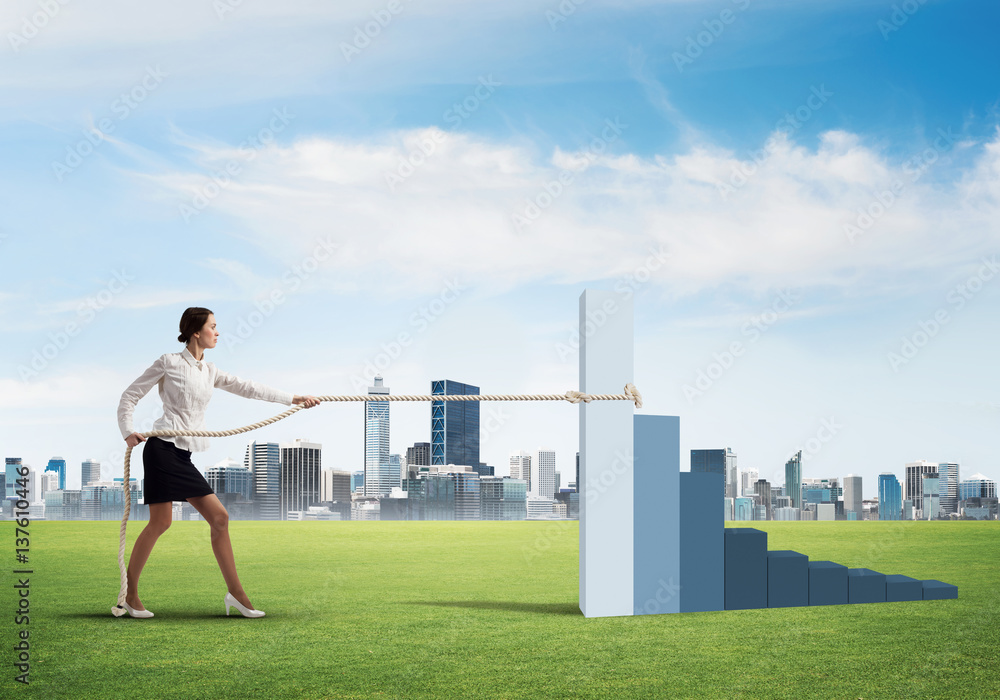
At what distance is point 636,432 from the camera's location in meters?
5.12

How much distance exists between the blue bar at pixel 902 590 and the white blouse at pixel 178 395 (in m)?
4.24

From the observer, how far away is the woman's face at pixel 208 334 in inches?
185

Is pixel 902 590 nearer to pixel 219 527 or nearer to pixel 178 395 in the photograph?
pixel 219 527

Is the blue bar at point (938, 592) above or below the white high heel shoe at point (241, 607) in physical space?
below

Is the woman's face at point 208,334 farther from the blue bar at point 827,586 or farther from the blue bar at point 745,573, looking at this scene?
the blue bar at point 827,586

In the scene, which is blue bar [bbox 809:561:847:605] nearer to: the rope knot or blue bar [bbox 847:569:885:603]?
blue bar [bbox 847:569:885:603]

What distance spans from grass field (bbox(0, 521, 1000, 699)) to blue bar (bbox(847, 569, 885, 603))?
17 cm

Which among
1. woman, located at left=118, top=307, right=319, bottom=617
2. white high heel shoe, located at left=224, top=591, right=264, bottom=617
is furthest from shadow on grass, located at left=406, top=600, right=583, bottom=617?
woman, located at left=118, top=307, right=319, bottom=617

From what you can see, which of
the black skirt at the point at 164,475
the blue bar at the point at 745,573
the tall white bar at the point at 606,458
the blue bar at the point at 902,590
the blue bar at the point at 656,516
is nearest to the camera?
the black skirt at the point at 164,475

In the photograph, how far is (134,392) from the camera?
4582mm

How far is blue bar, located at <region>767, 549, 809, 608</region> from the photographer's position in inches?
206

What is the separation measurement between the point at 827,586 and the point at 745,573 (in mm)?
618

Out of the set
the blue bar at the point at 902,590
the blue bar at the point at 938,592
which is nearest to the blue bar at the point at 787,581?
the blue bar at the point at 902,590

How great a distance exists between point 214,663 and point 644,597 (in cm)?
268
